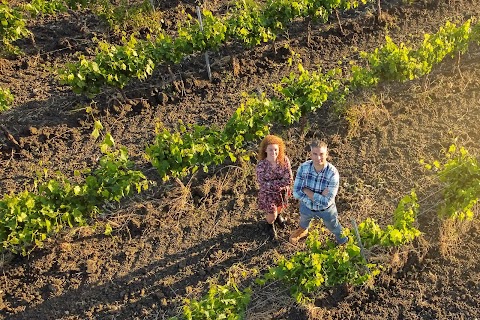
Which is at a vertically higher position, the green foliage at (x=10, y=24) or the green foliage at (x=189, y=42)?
the green foliage at (x=10, y=24)

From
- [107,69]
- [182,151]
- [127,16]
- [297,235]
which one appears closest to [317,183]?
[297,235]

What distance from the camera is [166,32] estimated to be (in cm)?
1016

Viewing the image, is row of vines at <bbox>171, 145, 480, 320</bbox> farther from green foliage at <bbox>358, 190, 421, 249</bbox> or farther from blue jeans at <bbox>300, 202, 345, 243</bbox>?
blue jeans at <bbox>300, 202, 345, 243</bbox>

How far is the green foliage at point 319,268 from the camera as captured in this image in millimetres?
5234

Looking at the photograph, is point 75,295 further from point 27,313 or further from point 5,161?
point 5,161

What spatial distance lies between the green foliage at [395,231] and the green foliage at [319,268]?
0.86 ft

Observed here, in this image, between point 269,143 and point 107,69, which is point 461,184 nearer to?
point 269,143

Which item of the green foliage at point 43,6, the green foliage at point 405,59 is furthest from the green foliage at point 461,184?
the green foliage at point 43,6

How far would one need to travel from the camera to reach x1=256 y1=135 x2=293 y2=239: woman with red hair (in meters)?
5.69

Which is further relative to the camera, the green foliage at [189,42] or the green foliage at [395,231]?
the green foliage at [189,42]

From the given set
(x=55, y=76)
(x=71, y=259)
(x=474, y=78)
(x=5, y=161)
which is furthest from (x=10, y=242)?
(x=474, y=78)

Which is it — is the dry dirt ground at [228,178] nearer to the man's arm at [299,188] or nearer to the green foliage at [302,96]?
the green foliage at [302,96]

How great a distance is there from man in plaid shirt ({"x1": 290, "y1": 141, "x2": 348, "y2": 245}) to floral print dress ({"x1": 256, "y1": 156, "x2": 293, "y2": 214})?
0.99 ft

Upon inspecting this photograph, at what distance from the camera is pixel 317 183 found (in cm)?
556
